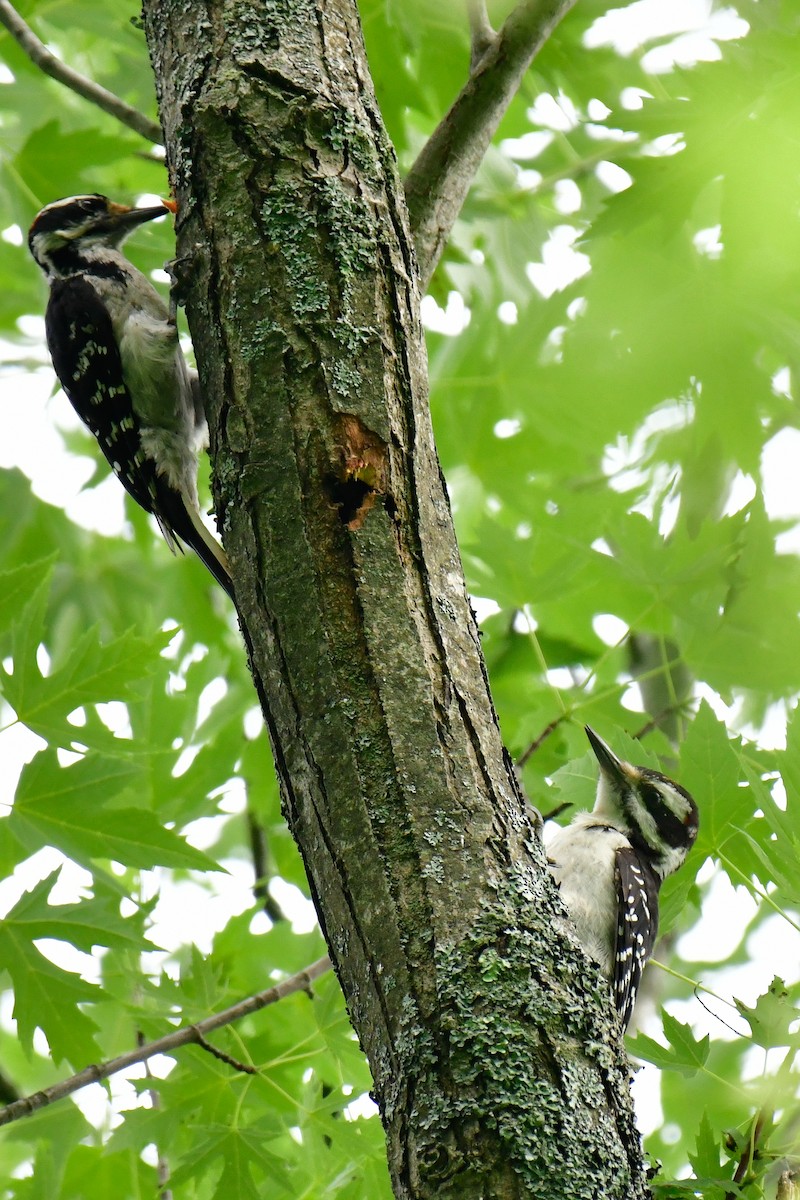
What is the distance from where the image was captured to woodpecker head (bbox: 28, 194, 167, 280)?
466 cm

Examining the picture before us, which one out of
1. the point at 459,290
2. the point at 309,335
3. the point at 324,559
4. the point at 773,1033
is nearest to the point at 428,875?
the point at 324,559

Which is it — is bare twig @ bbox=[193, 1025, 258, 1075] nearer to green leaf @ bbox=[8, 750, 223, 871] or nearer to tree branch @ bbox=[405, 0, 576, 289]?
green leaf @ bbox=[8, 750, 223, 871]

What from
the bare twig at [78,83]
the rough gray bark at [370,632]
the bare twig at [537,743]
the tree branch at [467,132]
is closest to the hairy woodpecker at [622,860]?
the bare twig at [537,743]

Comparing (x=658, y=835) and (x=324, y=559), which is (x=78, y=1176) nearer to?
(x=658, y=835)

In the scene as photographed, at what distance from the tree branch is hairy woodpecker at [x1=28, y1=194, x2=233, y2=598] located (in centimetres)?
195

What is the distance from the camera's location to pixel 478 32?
9.36 ft

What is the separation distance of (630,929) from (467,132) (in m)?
2.99

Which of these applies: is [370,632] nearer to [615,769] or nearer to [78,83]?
[78,83]

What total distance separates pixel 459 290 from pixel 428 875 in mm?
3149

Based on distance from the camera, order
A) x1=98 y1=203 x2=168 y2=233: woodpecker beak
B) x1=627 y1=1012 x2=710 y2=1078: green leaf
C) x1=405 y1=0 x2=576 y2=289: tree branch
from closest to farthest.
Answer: x1=627 y1=1012 x2=710 y2=1078: green leaf, x1=405 y1=0 x2=576 y2=289: tree branch, x1=98 y1=203 x2=168 y2=233: woodpecker beak

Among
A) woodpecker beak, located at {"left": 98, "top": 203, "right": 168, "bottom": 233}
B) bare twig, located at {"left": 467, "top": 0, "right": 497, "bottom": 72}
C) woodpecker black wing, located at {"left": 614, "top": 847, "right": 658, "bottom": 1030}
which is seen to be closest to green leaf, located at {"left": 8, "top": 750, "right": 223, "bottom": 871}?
woodpecker black wing, located at {"left": 614, "top": 847, "right": 658, "bottom": 1030}

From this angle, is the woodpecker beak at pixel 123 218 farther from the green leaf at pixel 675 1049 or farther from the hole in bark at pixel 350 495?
the green leaf at pixel 675 1049

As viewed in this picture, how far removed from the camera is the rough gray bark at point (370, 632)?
165cm

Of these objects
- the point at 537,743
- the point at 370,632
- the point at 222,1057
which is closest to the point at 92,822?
the point at 222,1057
